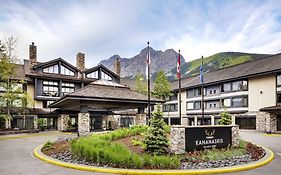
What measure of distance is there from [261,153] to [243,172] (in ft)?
15.1

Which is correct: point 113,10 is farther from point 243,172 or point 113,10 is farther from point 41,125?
point 41,125

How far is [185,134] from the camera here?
41.5 ft

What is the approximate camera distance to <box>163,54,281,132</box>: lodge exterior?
32969 mm

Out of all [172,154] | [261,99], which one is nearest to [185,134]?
[172,154]

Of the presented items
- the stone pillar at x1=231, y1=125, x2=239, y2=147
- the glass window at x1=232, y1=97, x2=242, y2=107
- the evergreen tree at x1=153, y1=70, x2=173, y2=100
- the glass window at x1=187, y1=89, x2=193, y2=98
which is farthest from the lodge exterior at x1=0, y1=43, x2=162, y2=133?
the stone pillar at x1=231, y1=125, x2=239, y2=147

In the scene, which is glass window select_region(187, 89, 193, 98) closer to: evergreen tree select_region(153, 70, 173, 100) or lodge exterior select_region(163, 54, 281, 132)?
lodge exterior select_region(163, 54, 281, 132)

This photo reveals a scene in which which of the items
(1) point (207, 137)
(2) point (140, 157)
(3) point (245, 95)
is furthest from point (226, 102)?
(2) point (140, 157)

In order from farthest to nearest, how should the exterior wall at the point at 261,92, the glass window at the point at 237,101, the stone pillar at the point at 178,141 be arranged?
the glass window at the point at 237,101 < the exterior wall at the point at 261,92 < the stone pillar at the point at 178,141

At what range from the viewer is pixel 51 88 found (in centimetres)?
4078

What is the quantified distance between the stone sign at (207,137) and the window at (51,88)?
3272 centimetres

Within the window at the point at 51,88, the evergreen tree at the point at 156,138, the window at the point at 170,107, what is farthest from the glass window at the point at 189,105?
the evergreen tree at the point at 156,138

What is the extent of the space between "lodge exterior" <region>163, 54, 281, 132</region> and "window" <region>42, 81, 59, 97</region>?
82.5ft

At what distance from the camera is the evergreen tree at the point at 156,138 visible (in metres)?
11.9

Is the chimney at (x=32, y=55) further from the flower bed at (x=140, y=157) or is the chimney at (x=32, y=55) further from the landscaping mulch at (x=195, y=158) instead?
the landscaping mulch at (x=195, y=158)
